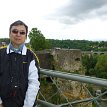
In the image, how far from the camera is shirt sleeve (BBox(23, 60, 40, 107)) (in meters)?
3.22

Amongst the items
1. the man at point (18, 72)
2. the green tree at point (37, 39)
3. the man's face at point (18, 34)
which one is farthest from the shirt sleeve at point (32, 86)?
the green tree at point (37, 39)

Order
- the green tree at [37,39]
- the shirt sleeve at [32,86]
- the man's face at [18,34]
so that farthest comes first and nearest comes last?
the green tree at [37,39] → the man's face at [18,34] → the shirt sleeve at [32,86]

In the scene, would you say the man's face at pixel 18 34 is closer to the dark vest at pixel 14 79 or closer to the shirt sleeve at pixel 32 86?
the dark vest at pixel 14 79

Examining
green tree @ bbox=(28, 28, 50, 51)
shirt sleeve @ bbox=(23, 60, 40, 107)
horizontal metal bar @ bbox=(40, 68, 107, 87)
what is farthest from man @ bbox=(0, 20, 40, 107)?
green tree @ bbox=(28, 28, 50, 51)

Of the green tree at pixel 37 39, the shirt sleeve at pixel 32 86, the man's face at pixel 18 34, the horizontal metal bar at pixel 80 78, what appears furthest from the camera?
the green tree at pixel 37 39

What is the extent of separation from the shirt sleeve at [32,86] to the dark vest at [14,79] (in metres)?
Answer: 0.04

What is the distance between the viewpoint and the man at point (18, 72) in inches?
127

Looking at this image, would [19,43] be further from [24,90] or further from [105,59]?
[105,59]

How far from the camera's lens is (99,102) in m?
3.37

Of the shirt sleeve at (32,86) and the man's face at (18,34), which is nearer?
the shirt sleeve at (32,86)

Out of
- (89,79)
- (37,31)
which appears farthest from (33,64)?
(37,31)

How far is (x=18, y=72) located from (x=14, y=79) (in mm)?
77

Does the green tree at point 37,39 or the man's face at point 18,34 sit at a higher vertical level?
the man's face at point 18,34

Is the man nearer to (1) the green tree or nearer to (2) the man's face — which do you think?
(2) the man's face
